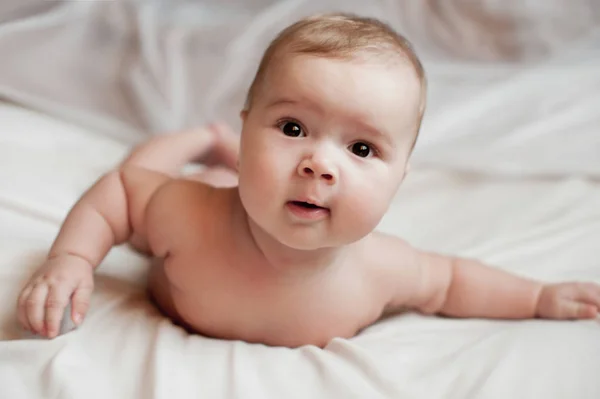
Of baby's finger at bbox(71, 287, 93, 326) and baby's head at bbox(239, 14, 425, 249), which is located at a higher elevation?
baby's head at bbox(239, 14, 425, 249)

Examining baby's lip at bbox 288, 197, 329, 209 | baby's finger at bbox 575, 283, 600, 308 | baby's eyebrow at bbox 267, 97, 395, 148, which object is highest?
baby's eyebrow at bbox 267, 97, 395, 148

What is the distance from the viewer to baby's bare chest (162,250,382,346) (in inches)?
31.3

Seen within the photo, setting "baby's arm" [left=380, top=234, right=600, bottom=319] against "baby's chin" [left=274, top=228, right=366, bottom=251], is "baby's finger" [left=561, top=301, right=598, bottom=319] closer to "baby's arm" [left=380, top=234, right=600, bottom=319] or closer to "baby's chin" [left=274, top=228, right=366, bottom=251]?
"baby's arm" [left=380, top=234, right=600, bottom=319]

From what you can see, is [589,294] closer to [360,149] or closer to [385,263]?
[385,263]

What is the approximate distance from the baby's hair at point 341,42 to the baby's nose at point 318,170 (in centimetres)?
10

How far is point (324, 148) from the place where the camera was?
0.69m

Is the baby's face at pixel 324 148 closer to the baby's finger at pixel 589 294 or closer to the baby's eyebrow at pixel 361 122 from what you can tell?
the baby's eyebrow at pixel 361 122

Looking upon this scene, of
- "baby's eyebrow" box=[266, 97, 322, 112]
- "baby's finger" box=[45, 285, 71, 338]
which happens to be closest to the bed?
"baby's finger" box=[45, 285, 71, 338]

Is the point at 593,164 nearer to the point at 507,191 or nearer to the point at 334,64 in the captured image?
the point at 507,191

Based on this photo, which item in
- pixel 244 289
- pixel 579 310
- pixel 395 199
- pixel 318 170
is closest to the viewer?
pixel 318 170

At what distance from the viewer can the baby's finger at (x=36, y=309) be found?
74 cm

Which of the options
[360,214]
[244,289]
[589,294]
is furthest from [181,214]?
[589,294]

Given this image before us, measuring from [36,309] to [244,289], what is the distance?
0.66 feet

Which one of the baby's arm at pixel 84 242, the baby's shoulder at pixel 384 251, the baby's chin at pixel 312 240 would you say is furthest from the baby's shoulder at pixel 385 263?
the baby's arm at pixel 84 242
